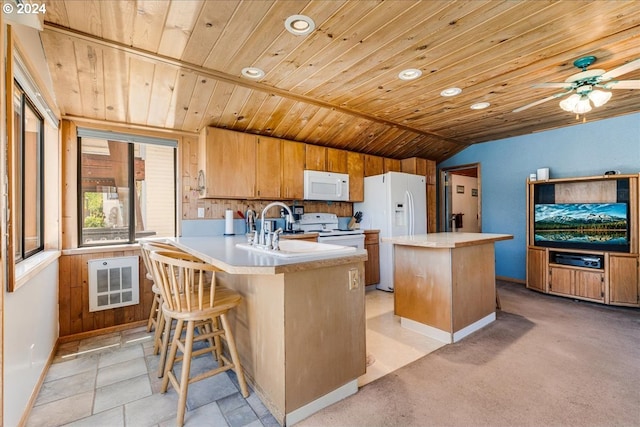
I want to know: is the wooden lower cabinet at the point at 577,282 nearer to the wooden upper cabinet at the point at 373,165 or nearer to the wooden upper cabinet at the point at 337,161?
the wooden upper cabinet at the point at 373,165

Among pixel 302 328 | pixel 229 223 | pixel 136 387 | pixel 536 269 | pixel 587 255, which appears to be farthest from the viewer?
pixel 536 269

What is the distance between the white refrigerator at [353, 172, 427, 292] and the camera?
4340 mm

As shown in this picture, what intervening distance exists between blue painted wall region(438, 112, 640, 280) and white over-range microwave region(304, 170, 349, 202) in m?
2.58

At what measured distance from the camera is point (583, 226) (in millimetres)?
3787

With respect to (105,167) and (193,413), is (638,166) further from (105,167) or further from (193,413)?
(105,167)

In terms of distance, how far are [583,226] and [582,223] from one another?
0.04m

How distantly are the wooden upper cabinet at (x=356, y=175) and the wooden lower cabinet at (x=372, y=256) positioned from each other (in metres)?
0.62

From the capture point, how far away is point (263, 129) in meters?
3.63

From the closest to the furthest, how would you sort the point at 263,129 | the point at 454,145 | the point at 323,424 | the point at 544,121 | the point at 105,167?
the point at 323,424, the point at 105,167, the point at 263,129, the point at 544,121, the point at 454,145

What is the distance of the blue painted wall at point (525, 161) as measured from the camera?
3.81 m

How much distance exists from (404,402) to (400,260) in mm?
1395

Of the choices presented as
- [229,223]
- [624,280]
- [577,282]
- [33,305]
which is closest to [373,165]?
[229,223]

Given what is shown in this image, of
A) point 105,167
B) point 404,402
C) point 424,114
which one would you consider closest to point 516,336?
point 404,402

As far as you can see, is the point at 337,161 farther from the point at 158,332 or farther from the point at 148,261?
the point at 158,332
